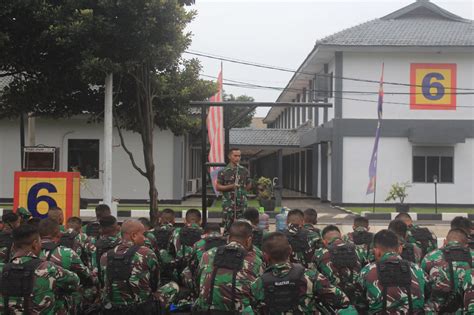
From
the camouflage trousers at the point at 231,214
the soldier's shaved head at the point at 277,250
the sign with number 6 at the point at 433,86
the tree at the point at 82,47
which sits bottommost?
the camouflage trousers at the point at 231,214

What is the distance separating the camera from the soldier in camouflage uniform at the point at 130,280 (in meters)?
5.02

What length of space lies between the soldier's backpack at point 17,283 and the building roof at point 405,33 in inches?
779

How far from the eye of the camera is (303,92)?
3312cm

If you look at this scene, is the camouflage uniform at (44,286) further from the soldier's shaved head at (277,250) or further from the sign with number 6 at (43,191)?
the sign with number 6 at (43,191)

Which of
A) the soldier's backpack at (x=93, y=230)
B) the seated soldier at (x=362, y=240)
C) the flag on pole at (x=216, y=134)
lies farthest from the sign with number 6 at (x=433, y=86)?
the soldier's backpack at (x=93, y=230)

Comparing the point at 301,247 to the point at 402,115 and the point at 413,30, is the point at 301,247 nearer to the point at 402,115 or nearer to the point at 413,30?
the point at 402,115

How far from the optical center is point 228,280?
4.55m

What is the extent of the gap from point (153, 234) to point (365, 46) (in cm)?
1772

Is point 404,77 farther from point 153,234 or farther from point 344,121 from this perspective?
point 153,234

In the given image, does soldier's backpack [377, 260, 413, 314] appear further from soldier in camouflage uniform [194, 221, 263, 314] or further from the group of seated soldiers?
soldier in camouflage uniform [194, 221, 263, 314]

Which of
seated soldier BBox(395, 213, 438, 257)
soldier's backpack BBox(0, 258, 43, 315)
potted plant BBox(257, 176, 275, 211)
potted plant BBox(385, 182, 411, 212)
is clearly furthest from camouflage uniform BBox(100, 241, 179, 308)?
potted plant BBox(385, 182, 411, 212)

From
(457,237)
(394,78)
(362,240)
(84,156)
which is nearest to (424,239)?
(362,240)

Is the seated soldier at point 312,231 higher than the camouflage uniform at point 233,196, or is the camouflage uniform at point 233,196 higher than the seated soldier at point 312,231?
the camouflage uniform at point 233,196

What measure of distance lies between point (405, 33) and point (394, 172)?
5970mm
